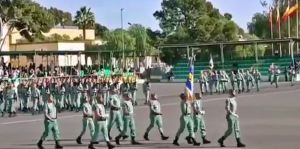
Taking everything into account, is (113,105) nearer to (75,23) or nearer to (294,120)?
(294,120)

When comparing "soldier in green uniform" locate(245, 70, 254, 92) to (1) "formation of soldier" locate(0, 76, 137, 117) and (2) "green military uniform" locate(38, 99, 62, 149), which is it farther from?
(2) "green military uniform" locate(38, 99, 62, 149)

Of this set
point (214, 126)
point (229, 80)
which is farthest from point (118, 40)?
point (214, 126)

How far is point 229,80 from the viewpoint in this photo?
4941 cm

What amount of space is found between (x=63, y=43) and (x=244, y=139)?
63598 mm

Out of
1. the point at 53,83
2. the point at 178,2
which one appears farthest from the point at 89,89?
the point at 178,2

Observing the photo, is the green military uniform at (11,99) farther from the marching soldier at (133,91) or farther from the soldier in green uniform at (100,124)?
the soldier in green uniform at (100,124)

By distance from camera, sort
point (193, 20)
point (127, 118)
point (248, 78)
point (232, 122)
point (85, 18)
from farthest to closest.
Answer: point (85, 18) < point (193, 20) < point (248, 78) < point (127, 118) < point (232, 122)

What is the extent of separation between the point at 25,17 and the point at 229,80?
28940 mm

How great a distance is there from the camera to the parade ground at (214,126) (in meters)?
19.7

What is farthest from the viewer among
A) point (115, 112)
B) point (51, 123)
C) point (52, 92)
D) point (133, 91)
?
point (133, 91)

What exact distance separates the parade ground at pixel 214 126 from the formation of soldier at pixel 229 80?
31.2 feet

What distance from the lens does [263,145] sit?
1856cm

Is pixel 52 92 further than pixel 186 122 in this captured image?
Yes

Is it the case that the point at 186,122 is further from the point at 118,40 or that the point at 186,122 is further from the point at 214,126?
the point at 118,40
